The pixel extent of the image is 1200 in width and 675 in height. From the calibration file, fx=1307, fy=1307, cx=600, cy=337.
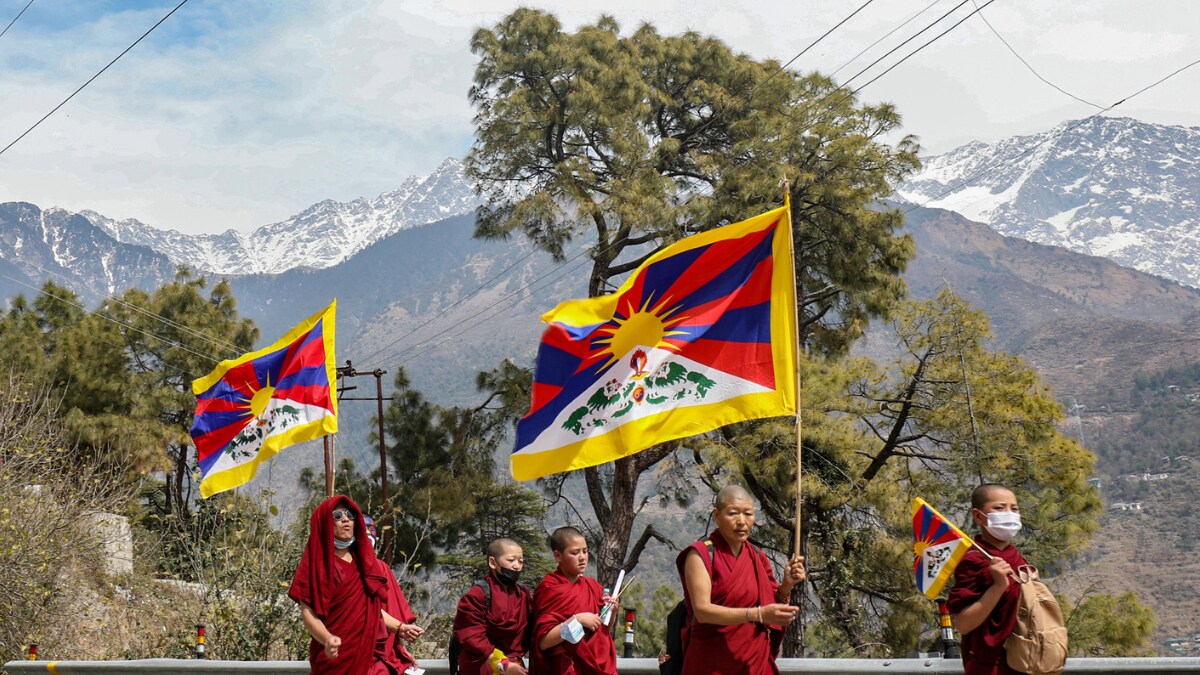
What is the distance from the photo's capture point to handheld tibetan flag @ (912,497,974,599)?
5.80 meters

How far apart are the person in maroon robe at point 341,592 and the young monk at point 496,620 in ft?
1.53

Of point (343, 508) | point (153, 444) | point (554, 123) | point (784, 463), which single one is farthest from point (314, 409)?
point (153, 444)

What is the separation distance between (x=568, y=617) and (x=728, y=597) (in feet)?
4.58

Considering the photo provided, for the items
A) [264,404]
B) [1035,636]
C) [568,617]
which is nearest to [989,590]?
[1035,636]

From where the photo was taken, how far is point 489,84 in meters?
26.8

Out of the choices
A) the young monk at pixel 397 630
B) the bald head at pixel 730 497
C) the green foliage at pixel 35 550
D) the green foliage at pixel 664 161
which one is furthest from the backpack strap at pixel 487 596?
the green foliage at pixel 664 161

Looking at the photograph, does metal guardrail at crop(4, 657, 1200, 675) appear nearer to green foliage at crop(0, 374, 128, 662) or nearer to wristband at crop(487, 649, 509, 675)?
wristband at crop(487, 649, 509, 675)

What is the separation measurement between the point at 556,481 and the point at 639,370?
63.1ft

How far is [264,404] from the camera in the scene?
12.0 metres

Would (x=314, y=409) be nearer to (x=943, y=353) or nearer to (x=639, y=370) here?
(x=639, y=370)

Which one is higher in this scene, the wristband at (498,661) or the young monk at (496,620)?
the young monk at (496,620)

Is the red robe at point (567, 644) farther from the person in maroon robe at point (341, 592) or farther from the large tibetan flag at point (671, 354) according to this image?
the person in maroon robe at point (341, 592)

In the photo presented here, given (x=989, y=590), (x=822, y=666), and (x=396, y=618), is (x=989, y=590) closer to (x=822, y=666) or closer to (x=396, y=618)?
(x=822, y=666)

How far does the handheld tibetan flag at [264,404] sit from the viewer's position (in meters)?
11.6
